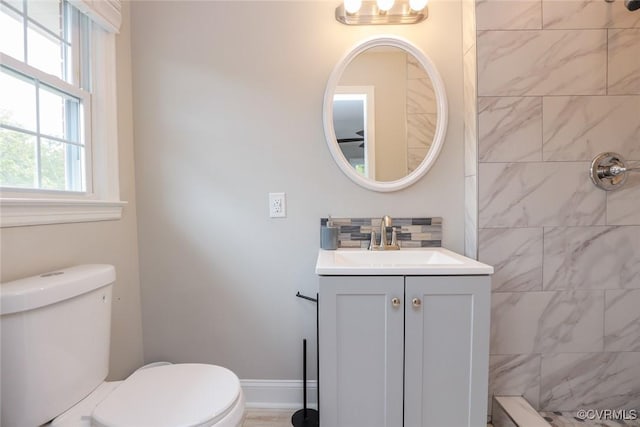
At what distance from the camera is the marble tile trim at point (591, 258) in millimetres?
1450

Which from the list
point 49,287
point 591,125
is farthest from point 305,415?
point 591,125

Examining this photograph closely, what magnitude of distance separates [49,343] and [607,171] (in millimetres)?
2201

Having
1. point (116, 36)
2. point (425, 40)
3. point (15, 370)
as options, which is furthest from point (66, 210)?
point (425, 40)

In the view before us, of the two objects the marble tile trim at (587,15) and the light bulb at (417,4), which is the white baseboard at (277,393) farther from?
the marble tile trim at (587,15)

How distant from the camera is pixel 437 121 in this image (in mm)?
1577

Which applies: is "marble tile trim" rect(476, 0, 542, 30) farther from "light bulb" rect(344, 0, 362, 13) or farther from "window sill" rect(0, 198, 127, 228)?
"window sill" rect(0, 198, 127, 228)

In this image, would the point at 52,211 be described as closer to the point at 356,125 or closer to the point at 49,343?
the point at 49,343

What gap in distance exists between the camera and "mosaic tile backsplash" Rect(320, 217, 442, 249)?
1591mm

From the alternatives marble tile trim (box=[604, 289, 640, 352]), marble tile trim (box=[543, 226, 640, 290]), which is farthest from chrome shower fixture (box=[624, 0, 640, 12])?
marble tile trim (box=[604, 289, 640, 352])

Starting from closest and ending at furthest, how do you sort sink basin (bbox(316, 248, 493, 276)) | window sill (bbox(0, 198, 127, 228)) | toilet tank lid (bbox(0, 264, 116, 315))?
1. toilet tank lid (bbox(0, 264, 116, 315))
2. window sill (bbox(0, 198, 127, 228))
3. sink basin (bbox(316, 248, 493, 276))

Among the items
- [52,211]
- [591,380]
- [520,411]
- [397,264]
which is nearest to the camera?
[52,211]

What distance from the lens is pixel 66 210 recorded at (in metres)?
1.18

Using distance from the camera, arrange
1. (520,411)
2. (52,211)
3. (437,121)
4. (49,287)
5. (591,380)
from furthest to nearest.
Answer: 1. (437,121)
2. (591,380)
3. (520,411)
4. (52,211)
5. (49,287)

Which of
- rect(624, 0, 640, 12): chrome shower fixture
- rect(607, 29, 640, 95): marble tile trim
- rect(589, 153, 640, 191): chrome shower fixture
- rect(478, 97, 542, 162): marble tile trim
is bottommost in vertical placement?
rect(589, 153, 640, 191): chrome shower fixture
